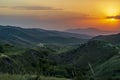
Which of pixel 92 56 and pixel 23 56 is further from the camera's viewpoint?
pixel 92 56

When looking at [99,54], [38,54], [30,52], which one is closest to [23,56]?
[30,52]

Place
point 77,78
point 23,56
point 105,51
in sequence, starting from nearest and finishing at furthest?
point 77,78
point 23,56
point 105,51

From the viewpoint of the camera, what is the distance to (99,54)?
11700 centimetres

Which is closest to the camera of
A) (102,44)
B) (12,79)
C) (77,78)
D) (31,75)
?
(12,79)

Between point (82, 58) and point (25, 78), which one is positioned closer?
point (25, 78)

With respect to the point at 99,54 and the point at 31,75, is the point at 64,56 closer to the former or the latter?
the point at 99,54

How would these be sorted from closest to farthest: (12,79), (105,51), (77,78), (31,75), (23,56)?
(12,79)
(31,75)
(77,78)
(23,56)
(105,51)

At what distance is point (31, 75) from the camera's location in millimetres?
12055

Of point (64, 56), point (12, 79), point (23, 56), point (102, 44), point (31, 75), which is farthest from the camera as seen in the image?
point (64, 56)

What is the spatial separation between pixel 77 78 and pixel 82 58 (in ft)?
340

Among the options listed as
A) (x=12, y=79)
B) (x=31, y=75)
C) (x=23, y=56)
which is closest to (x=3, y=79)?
(x=12, y=79)

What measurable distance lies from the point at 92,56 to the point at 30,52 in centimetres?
2554

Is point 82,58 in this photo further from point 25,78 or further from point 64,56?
point 25,78

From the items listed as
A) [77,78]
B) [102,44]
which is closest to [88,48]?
[102,44]
